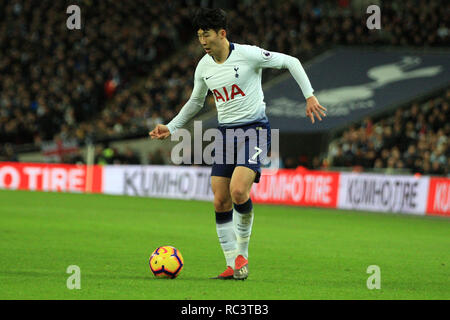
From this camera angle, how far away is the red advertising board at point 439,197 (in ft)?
66.9

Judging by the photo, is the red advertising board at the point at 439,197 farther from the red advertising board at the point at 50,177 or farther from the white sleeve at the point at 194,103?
the white sleeve at the point at 194,103

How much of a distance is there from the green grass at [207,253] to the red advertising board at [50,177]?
24.3 ft

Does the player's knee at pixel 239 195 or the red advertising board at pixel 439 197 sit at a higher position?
the player's knee at pixel 239 195


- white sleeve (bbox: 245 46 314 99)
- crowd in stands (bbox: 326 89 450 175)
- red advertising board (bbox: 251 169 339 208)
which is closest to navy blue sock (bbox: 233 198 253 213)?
white sleeve (bbox: 245 46 314 99)

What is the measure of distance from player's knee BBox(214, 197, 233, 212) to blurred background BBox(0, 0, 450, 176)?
1427cm

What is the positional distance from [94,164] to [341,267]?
21726mm

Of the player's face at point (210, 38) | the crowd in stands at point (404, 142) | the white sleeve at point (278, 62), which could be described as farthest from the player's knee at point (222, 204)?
the crowd in stands at point (404, 142)

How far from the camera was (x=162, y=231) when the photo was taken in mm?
14555

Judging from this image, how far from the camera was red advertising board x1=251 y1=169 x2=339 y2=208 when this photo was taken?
23.1 metres

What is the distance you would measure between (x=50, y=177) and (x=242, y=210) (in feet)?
71.5

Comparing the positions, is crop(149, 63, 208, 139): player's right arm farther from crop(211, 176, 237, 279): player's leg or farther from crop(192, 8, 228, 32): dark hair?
crop(211, 176, 237, 279): player's leg

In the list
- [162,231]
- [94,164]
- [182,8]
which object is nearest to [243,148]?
[162,231]

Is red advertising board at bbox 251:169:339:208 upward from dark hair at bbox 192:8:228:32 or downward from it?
downward

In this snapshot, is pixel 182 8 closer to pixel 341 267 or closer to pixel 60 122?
pixel 60 122
